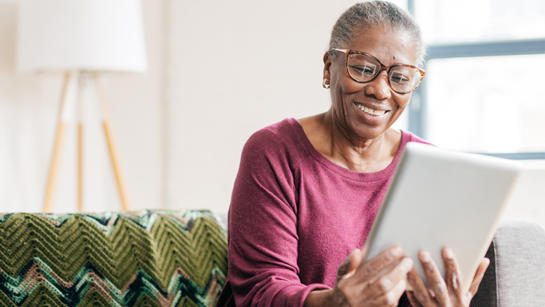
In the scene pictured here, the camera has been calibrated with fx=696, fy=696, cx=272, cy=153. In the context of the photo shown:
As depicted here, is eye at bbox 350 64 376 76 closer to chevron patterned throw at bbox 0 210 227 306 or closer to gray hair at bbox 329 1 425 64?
gray hair at bbox 329 1 425 64

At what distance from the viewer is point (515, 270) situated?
1428 mm

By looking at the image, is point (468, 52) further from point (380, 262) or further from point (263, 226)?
point (380, 262)

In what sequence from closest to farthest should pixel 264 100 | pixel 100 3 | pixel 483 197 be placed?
pixel 483 197
pixel 100 3
pixel 264 100

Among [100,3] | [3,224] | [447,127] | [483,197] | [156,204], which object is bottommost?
[156,204]

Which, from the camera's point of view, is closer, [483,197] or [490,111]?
[483,197]

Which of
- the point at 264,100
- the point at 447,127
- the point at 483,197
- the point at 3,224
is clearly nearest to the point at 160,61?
the point at 264,100

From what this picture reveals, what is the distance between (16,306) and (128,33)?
1573mm

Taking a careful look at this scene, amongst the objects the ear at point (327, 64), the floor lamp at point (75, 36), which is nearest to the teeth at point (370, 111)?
the ear at point (327, 64)

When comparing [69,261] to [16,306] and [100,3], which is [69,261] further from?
[100,3]

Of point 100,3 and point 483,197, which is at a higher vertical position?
point 100,3

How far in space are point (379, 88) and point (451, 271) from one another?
38 cm

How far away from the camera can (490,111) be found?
11.2 feet

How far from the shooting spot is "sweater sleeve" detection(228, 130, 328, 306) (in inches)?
50.8

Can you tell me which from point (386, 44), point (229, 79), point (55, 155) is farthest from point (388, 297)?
point (229, 79)
